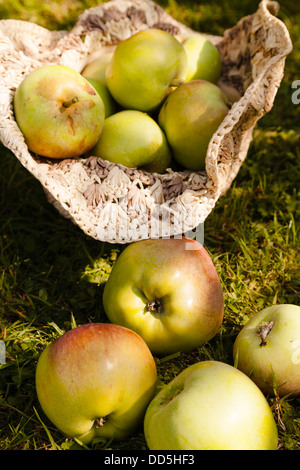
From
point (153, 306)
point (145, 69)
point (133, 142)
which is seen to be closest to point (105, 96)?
point (145, 69)

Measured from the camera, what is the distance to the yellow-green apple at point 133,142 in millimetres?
2076

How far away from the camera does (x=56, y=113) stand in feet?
6.26

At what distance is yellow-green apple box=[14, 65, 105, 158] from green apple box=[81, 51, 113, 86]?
15.1 inches

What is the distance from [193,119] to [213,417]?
1.23 m

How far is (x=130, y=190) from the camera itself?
76.5 inches

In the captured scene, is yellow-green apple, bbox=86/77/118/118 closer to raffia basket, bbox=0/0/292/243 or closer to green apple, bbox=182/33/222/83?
raffia basket, bbox=0/0/292/243

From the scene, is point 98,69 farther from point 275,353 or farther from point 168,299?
point 275,353

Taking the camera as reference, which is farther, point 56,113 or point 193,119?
point 193,119
